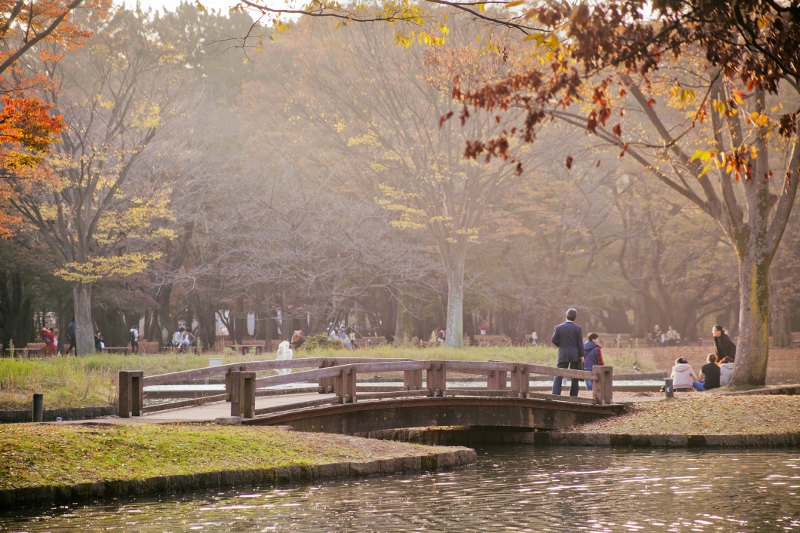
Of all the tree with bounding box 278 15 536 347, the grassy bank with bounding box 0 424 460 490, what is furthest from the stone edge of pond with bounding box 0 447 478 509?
the tree with bounding box 278 15 536 347

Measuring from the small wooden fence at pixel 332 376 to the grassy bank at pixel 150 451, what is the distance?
2.92 ft

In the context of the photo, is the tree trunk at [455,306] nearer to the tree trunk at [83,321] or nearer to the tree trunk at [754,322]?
the tree trunk at [83,321]

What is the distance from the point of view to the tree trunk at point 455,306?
3775 cm

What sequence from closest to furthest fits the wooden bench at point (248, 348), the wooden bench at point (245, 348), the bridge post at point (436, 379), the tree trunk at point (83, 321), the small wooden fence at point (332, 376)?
the small wooden fence at point (332, 376) → the bridge post at point (436, 379) → the tree trunk at point (83, 321) → the wooden bench at point (245, 348) → the wooden bench at point (248, 348)

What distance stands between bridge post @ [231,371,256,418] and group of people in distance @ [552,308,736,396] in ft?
24.5

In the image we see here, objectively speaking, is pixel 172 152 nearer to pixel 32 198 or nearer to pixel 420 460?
pixel 32 198

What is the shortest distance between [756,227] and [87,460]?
55.3 ft

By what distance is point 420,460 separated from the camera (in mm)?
14703

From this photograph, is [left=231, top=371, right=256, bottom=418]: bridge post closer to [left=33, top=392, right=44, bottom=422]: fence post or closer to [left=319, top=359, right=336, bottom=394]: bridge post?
[left=33, top=392, right=44, bottom=422]: fence post

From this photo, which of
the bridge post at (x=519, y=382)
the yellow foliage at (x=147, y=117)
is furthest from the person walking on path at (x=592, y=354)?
the yellow foliage at (x=147, y=117)

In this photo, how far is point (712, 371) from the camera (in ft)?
79.4

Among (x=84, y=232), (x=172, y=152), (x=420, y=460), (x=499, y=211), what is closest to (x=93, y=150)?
(x=84, y=232)

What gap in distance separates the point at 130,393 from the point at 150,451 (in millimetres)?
3427

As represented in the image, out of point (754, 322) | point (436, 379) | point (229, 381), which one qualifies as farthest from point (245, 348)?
point (229, 381)
